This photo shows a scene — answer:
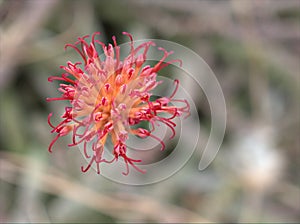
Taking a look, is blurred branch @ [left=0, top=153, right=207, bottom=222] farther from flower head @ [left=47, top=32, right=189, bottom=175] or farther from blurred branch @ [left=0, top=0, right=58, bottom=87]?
flower head @ [left=47, top=32, right=189, bottom=175]

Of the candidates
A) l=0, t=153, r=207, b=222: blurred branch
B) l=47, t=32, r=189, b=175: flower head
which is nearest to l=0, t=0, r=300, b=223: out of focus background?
l=0, t=153, r=207, b=222: blurred branch

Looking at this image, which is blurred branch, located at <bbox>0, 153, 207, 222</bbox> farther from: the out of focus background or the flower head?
the flower head

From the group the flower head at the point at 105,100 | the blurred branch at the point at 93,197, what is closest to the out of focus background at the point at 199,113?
the blurred branch at the point at 93,197

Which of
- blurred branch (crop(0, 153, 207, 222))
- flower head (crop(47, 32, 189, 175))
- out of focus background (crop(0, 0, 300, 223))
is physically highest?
out of focus background (crop(0, 0, 300, 223))

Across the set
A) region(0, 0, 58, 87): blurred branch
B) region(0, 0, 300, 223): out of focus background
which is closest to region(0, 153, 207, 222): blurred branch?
Answer: region(0, 0, 300, 223): out of focus background

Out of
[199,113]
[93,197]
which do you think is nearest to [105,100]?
[93,197]

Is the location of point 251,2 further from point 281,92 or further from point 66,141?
point 66,141

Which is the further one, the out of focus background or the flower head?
the out of focus background

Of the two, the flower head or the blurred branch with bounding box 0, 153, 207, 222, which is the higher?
the blurred branch with bounding box 0, 153, 207, 222

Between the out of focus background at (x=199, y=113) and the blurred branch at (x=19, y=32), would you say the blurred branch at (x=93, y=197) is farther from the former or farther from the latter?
→ the blurred branch at (x=19, y=32)
